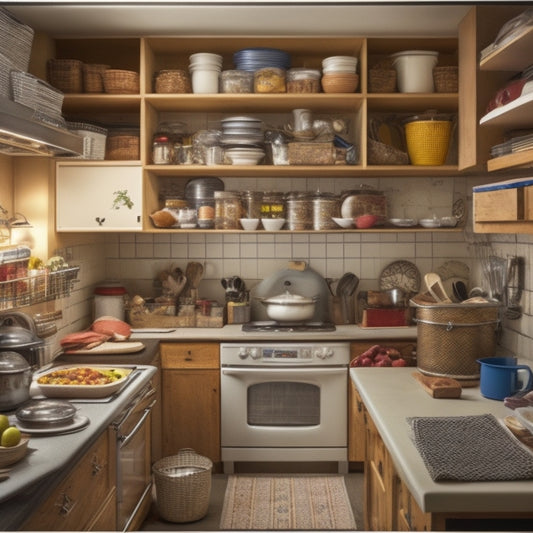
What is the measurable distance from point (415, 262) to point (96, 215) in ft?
7.00

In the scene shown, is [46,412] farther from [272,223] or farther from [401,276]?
[401,276]

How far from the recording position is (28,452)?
7.30 ft

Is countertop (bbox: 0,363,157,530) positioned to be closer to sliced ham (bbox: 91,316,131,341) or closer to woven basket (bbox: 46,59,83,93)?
sliced ham (bbox: 91,316,131,341)

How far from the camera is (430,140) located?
4371mm

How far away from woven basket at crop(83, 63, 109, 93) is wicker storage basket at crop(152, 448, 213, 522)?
86.1 inches

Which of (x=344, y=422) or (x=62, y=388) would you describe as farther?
(x=344, y=422)

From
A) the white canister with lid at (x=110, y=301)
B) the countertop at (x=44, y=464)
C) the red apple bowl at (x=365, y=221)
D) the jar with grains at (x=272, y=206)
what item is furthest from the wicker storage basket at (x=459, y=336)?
the white canister with lid at (x=110, y=301)

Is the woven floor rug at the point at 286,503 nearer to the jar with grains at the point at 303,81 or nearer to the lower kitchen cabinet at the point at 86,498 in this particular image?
the lower kitchen cabinet at the point at 86,498

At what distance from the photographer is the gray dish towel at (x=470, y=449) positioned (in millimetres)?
1875

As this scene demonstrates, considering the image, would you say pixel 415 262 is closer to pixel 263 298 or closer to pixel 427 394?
pixel 263 298

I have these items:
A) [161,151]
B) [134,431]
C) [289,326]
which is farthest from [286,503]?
[161,151]

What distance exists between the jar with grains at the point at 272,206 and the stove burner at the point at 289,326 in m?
0.68

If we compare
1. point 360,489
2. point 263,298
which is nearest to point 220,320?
point 263,298

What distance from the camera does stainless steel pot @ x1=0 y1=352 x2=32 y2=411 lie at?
2584 mm
